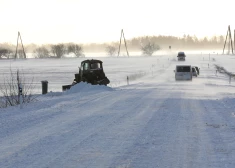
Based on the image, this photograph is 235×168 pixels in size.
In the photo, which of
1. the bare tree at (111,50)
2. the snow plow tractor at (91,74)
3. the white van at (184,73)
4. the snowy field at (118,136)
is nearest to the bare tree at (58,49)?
the bare tree at (111,50)

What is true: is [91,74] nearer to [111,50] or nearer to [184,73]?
[184,73]

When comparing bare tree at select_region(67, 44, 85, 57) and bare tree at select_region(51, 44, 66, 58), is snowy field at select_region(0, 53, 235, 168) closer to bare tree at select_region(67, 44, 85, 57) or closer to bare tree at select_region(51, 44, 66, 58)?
bare tree at select_region(51, 44, 66, 58)

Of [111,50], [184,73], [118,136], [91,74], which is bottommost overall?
[184,73]

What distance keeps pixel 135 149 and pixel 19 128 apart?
146 inches

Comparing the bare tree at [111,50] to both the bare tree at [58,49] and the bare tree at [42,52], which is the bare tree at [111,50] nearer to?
the bare tree at [42,52]

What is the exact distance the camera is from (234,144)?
24.4 feet

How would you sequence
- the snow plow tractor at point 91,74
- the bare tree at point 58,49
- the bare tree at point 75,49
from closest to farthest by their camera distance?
the snow plow tractor at point 91,74, the bare tree at point 58,49, the bare tree at point 75,49

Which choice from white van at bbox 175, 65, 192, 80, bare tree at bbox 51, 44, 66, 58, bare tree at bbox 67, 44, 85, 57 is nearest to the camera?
white van at bbox 175, 65, 192, 80

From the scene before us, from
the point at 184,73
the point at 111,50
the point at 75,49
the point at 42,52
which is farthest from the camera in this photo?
the point at 111,50

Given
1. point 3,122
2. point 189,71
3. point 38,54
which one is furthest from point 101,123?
point 38,54

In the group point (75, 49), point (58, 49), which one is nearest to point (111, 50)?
point (75, 49)

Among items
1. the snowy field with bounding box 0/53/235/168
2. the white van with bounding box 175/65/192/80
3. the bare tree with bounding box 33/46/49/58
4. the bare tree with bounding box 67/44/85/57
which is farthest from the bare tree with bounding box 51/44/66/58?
the snowy field with bounding box 0/53/235/168

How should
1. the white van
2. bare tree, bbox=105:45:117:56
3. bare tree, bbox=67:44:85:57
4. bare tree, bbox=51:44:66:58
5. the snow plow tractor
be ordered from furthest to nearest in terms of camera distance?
bare tree, bbox=105:45:117:56 < bare tree, bbox=67:44:85:57 < bare tree, bbox=51:44:66:58 < the white van < the snow plow tractor

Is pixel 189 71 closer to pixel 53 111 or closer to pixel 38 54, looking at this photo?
pixel 53 111
